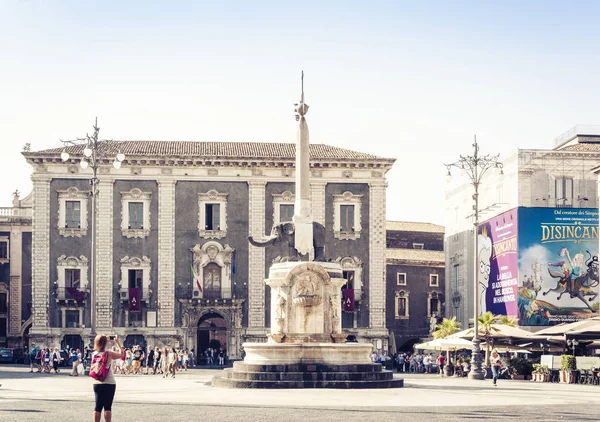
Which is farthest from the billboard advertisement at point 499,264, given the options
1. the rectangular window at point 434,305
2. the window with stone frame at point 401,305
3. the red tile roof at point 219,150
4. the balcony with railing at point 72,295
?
the balcony with railing at point 72,295

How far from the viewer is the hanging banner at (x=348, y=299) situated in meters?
67.9

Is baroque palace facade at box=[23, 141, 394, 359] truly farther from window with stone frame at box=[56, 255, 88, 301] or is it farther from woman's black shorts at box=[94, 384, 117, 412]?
woman's black shorts at box=[94, 384, 117, 412]

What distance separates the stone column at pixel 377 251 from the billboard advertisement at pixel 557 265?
7.98m

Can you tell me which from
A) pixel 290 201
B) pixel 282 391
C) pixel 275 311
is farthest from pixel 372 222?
pixel 282 391

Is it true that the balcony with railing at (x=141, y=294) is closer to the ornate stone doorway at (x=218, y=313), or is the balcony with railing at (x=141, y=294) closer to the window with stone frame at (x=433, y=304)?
the ornate stone doorway at (x=218, y=313)

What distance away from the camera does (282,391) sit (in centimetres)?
3052

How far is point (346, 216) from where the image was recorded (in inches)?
→ 2724

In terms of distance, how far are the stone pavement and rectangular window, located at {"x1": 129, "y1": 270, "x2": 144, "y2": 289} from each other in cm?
3283

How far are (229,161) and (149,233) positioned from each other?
6.30 metres

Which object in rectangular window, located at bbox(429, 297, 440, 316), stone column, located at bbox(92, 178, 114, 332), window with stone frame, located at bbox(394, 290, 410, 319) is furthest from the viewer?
rectangular window, located at bbox(429, 297, 440, 316)

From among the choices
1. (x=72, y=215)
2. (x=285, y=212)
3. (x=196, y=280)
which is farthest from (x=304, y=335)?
(x=72, y=215)

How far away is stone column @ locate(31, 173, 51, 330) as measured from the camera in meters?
67.4

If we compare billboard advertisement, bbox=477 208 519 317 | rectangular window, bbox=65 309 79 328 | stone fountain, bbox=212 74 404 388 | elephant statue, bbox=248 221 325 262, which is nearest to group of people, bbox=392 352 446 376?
billboard advertisement, bbox=477 208 519 317

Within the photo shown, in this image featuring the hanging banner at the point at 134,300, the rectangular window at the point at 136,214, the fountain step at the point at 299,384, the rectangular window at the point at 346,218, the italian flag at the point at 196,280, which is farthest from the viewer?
the rectangular window at the point at 346,218
